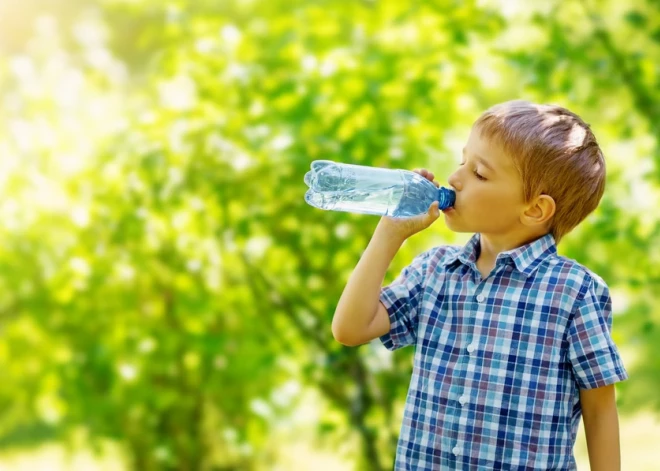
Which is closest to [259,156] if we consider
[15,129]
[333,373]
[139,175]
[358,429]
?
[139,175]

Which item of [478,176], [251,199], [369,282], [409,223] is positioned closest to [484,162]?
[478,176]

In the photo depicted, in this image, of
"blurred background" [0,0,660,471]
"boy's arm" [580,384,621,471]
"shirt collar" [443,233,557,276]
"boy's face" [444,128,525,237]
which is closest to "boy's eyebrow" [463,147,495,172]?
"boy's face" [444,128,525,237]

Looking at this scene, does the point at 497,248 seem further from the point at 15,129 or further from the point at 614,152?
the point at 15,129

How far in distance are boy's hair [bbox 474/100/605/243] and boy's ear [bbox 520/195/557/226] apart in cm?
1

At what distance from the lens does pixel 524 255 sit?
1401 millimetres

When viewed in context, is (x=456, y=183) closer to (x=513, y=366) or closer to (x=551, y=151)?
(x=551, y=151)

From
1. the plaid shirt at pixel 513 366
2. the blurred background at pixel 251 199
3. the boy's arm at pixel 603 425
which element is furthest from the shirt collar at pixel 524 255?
the blurred background at pixel 251 199

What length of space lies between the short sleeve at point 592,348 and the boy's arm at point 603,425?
4 centimetres

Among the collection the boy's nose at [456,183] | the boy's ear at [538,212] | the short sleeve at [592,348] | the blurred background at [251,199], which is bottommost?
the short sleeve at [592,348]

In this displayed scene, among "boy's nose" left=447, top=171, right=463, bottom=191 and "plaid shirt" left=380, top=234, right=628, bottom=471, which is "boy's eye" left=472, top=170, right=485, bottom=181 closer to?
"boy's nose" left=447, top=171, right=463, bottom=191

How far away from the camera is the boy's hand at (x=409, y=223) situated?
1417 millimetres

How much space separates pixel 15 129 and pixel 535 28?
1777mm

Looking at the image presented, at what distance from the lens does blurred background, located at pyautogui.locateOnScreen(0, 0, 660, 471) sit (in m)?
2.45

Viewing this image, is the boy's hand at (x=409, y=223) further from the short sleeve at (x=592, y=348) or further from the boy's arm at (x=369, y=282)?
the short sleeve at (x=592, y=348)
